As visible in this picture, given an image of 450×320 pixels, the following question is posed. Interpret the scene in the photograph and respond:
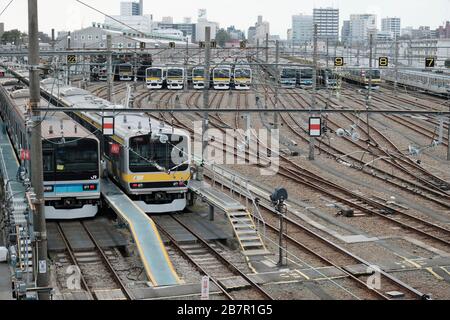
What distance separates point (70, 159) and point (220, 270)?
467 cm

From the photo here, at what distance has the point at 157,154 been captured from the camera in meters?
16.7

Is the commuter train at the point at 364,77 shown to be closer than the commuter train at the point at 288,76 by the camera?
No

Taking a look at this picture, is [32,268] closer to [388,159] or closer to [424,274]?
[424,274]

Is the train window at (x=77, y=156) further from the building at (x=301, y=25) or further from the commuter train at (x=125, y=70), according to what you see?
the building at (x=301, y=25)

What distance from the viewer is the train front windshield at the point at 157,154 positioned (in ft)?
54.3

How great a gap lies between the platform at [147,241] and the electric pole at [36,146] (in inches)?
78.6

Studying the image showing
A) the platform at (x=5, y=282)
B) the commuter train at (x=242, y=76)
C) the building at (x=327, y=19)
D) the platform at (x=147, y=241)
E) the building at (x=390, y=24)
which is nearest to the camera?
the platform at (x=5, y=282)

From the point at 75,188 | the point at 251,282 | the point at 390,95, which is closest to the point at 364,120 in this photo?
the point at 390,95

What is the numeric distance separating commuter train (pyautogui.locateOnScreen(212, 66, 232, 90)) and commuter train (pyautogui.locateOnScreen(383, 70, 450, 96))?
10.7 metres

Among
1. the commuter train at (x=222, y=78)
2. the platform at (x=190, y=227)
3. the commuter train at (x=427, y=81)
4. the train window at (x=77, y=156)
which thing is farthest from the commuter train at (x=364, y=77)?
the train window at (x=77, y=156)

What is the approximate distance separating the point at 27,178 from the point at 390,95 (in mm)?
36198

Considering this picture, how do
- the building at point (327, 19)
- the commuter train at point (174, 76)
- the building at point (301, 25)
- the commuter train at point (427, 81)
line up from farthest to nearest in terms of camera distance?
the building at point (301, 25), the building at point (327, 19), the commuter train at point (174, 76), the commuter train at point (427, 81)

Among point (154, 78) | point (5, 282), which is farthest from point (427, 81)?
point (5, 282)
